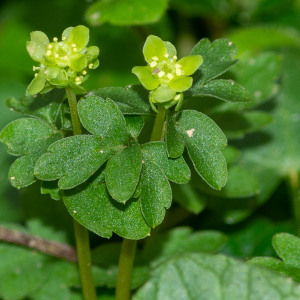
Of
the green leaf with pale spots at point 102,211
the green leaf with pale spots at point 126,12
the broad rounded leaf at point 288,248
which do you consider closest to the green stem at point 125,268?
the green leaf with pale spots at point 102,211

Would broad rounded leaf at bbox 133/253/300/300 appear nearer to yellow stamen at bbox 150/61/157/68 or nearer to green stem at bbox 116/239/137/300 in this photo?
green stem at bbox 116/239/137/300

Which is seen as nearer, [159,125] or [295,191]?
[159,125]

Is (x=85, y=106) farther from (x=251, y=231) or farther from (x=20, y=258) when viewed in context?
(x=251, y=231)

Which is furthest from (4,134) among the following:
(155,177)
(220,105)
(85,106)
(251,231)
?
(251,231)

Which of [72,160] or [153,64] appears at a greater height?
[153,64]

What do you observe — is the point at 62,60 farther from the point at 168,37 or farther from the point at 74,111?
the point at 168,37

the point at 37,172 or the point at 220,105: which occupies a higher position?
the point at 37,172

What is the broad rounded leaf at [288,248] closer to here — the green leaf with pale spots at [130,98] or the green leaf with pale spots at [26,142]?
the green leaf with pale spots at [130,98]

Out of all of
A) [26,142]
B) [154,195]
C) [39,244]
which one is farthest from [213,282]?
[39,244]
